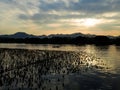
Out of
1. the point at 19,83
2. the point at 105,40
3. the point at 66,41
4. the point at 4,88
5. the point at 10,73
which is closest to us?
the point at 4,88

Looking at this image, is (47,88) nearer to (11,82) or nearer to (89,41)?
(11,82)

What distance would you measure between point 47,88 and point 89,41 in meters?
168

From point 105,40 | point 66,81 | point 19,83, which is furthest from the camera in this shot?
point 105,40

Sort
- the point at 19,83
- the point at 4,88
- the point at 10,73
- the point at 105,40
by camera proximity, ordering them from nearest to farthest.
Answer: the point at 4,88
the point at 19,83
the point at 10,73
the point at 105,40

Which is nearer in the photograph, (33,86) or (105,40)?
(33,86)

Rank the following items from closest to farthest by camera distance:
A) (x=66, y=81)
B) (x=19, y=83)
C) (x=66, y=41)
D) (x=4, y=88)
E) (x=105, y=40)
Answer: (x=4, y=88) → (x=19, y=83) → (x=66, y=81) → (x=105, y=40) → (x=66, y=41)

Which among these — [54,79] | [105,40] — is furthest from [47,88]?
[105,40]

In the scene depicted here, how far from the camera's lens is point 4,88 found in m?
14.5

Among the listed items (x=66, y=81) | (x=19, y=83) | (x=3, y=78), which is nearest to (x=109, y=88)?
(x=66, y=81)

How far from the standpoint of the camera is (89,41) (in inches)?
7131

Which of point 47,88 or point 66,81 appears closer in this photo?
point 47,88

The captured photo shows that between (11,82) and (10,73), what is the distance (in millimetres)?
3865

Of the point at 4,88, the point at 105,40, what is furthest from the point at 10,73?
the point at 105,40

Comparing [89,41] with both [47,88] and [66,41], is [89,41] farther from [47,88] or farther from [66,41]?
[47,88]
